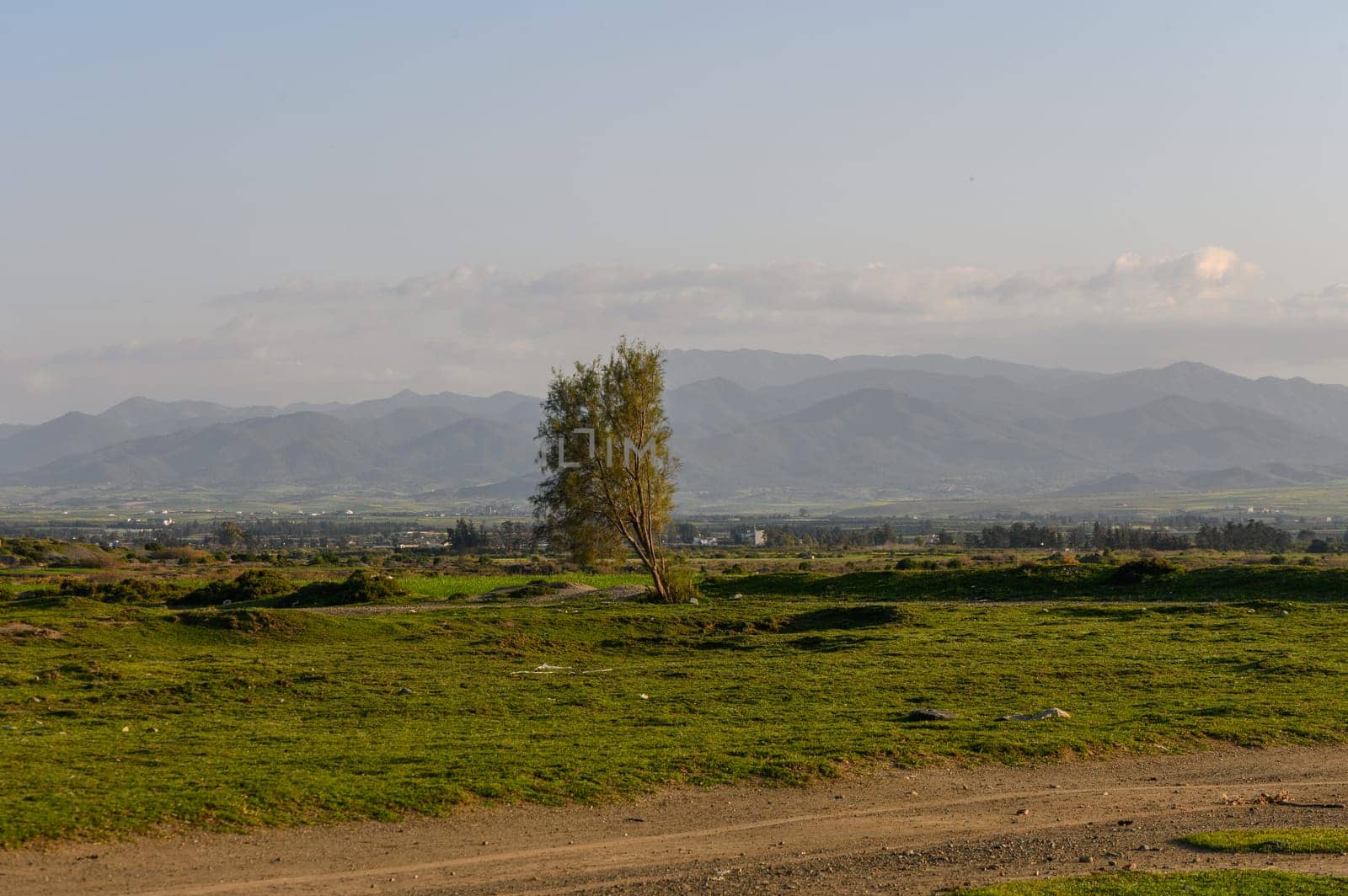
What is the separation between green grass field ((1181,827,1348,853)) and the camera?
592 inches

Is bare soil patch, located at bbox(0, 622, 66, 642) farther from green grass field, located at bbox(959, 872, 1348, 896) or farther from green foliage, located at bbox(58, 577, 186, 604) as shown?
green grass field, located at bbox(959, 872, 1348, 896)

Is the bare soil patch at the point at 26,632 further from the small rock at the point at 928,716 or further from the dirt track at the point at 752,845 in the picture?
the small rock at the point at 928,716

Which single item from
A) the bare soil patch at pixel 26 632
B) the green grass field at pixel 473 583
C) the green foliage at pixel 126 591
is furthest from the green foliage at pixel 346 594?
the bare soil patch at pixel 26 632

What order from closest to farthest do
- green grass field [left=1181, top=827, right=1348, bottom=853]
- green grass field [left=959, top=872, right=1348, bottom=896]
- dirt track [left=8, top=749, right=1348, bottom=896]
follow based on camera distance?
green grass field [left=959, top=872, right=1348, bottom=896]
dirt track [left=8, top=749, right=1348, bottom=896]
green grass field [left=1181, top=827, right=1348, bottom=853]

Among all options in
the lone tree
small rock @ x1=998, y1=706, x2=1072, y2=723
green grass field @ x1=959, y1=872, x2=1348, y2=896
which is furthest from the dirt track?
the lone tree

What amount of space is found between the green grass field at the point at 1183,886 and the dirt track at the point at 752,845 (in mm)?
542

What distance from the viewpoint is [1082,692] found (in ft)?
87.8

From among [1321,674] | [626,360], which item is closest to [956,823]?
[1321,674]

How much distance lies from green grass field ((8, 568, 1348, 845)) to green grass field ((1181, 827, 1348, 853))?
4.75 m

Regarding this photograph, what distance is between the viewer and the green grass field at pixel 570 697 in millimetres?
17453

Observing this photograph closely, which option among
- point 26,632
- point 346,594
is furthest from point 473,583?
point 26,632

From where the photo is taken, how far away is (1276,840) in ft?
50.2

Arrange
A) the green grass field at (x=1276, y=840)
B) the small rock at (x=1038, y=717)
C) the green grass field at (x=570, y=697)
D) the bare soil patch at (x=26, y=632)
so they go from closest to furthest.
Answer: the green grass field at (x=1276, y=840) → the green grass field at (x=570, y=697) → the small rock at (x=1038, y=717) → the bare soil patch at (x=26, y=632)

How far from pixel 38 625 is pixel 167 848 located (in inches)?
902
